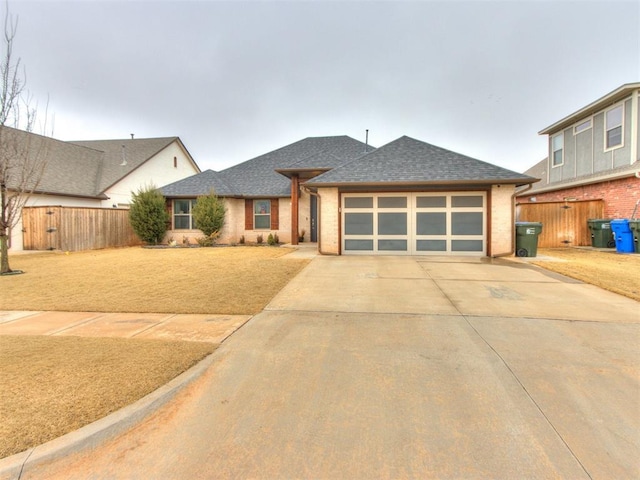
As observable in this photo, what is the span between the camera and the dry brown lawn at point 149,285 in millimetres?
5789

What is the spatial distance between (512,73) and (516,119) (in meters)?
4.72

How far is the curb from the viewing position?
2064mm

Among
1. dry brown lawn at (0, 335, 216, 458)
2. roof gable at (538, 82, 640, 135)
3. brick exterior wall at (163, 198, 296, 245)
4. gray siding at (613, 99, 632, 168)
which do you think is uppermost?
roof gable at (538, 82, 640, 135)

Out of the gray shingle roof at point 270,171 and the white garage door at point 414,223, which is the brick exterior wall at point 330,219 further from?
the gray shingle roof at point 270,171

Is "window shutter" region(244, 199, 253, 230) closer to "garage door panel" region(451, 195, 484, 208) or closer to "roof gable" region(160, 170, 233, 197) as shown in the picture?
"roof gable" region(160, 170, 233, 197)

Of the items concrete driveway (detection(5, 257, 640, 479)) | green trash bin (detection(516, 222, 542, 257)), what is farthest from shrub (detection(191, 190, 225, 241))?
green trash bin (detection(516, 222, 542, 257))

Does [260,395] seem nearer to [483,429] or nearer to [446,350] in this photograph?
[483,429]

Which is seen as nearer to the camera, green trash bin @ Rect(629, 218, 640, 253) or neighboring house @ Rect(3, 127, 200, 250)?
green trash bin @ Rect(629, 218, 640, 253)

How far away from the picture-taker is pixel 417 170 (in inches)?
488

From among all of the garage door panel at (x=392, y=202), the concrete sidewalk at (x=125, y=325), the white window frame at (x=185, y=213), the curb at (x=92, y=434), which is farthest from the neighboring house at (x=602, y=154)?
the white window frame at (x=185, y=213)

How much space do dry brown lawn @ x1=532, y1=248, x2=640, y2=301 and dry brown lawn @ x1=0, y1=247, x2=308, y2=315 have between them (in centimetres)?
706

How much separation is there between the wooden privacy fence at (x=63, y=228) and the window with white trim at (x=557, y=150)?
83.9ft

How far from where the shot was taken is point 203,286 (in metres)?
7.24

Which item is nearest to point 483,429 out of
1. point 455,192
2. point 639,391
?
point 639,391
